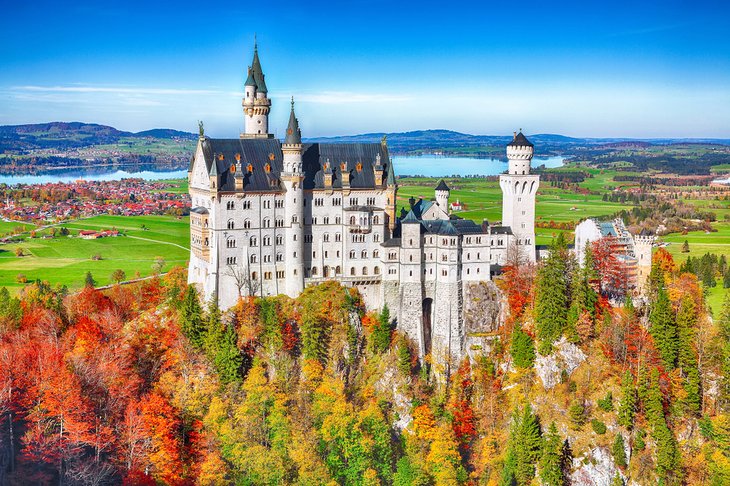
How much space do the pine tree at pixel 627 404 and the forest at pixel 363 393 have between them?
0.17 metres

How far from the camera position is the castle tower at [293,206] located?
227 feet

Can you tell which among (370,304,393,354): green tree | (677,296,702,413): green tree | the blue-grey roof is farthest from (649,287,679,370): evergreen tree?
the blue-grey roof

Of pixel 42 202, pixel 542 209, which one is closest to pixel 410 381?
pixel 542 209

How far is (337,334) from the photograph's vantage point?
223 feet

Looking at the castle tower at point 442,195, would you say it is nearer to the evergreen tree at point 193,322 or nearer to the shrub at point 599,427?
the shrub at point 599,427

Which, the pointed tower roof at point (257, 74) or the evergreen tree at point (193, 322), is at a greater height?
the pointed tower roof at point (257, 74)

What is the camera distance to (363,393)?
2618 inches

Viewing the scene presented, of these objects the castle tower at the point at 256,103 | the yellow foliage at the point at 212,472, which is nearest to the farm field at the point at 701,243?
the castle tower at the point at 256,103

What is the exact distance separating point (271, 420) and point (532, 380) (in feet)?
77.4

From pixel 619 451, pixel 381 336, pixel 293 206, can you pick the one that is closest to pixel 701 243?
pixel 619 451

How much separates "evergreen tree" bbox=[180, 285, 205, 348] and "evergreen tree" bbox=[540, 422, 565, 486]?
30874 millimetres

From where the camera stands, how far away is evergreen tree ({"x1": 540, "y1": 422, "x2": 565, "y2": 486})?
58.4 metres

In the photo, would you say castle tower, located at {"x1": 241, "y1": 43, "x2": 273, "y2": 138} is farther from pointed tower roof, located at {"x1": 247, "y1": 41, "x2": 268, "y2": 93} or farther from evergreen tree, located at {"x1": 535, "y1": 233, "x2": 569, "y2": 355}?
evergreen tree, located at {"x1": 535, "y1": 233, "x2": 569, "y2": 355}

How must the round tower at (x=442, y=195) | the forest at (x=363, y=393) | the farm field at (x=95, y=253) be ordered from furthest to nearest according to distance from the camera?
the farm field at (x=95, y=253)
the round tower at (x=442, y=195)
the forest at (x=363, y=393)
